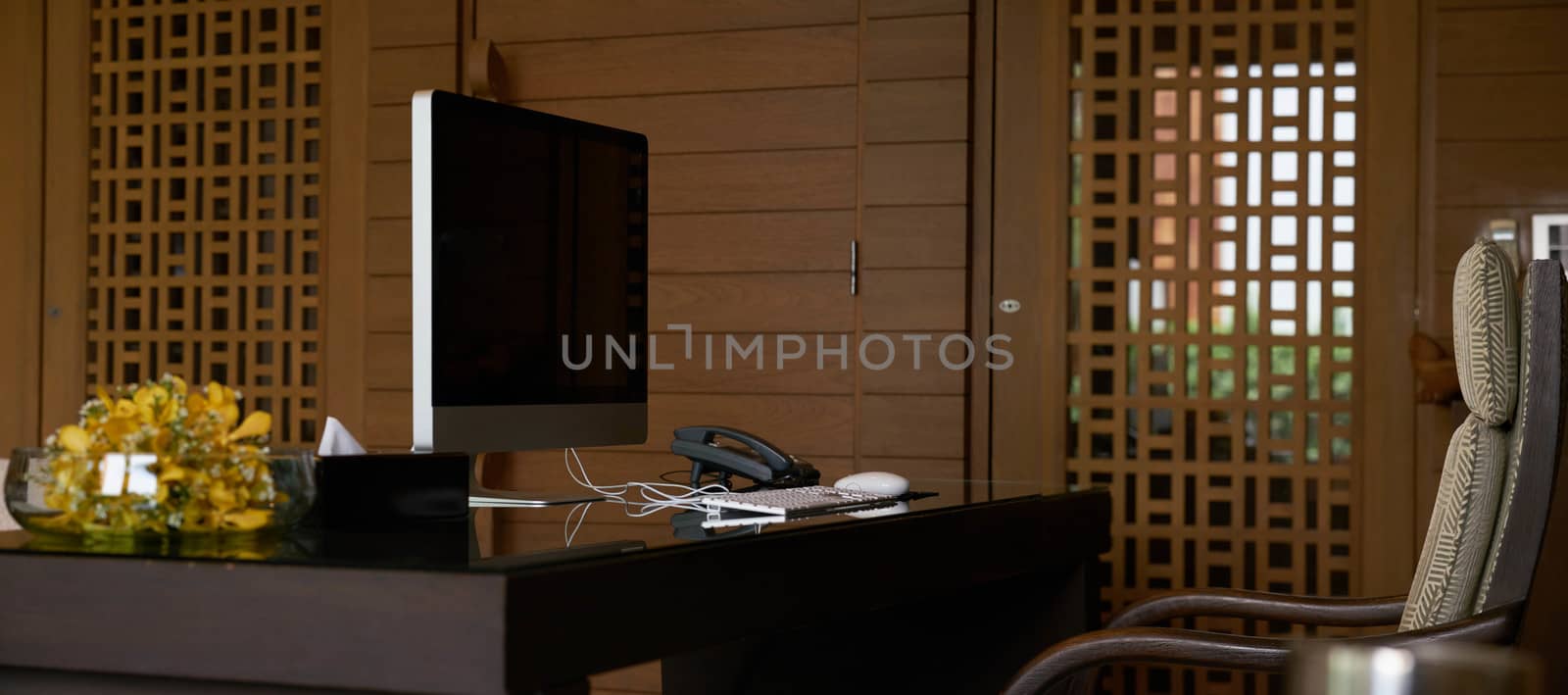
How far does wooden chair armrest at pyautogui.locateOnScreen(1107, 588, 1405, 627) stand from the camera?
1.72 meters

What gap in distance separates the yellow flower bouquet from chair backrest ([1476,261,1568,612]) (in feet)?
3.97

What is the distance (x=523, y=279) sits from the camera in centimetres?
186

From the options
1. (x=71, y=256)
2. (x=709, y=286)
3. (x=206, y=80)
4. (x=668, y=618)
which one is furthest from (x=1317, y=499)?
(x=71, y=256)

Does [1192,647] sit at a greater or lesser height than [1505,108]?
lesser

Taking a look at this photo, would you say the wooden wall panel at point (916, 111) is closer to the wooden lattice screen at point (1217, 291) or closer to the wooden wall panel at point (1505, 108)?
the wooden lattice screen at point (1217, 291)

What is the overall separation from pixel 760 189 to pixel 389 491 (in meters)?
1.80

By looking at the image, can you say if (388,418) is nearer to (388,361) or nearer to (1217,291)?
(388,361)

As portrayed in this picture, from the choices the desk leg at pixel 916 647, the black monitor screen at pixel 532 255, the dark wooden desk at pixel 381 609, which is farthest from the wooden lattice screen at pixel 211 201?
the dark wooden desk at pixel 381 609

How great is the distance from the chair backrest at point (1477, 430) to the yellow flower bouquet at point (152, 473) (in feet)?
3.92

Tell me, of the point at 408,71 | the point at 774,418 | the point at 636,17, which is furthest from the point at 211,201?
the point at 774,418

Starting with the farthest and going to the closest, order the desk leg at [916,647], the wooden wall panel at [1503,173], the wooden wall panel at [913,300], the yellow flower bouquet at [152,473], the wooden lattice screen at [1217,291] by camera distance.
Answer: the wooden wall panel at [913,300], the wooden lattice screen at [1217,291], the wooden wall panel at [1503,173], the desk leg at [916,647], the yellow flower bouquet at [152,473]

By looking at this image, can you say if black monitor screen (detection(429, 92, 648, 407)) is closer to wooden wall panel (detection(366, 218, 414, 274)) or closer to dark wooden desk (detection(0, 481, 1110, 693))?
dark wooden desk (detection(0, 481, 1110, 693))

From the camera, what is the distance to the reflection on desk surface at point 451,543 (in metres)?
1.07

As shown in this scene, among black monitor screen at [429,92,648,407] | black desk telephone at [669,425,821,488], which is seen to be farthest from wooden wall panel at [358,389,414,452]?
black desk telephone at [669,425,821,488]
